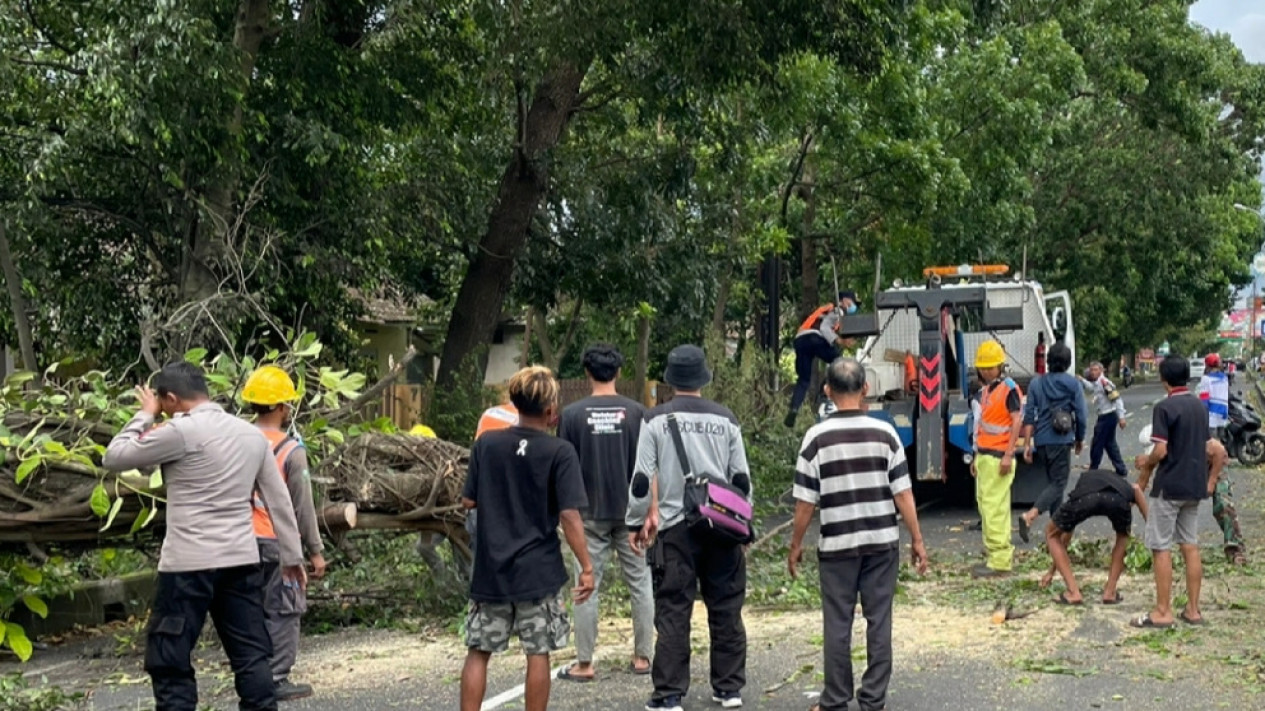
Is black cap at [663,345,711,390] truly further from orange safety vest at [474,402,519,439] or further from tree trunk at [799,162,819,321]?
tree trunk at [799,162,819,321]

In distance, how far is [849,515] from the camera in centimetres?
643

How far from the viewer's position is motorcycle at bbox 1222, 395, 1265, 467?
20172 millimetres

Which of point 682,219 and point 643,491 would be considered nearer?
point 643,491

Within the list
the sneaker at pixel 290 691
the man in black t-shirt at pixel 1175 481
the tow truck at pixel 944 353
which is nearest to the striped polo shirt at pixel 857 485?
the man in black t-shirt at pixel 1175 481

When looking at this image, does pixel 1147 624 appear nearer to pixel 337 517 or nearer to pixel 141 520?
pixel 337 517

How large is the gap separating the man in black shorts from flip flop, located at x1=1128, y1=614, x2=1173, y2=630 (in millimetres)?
677

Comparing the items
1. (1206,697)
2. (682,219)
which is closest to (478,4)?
(682,219)

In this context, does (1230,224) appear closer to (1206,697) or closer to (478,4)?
(478,4)

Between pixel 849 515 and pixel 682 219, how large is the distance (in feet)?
42.1

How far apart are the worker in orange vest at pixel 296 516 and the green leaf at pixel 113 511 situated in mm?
1191

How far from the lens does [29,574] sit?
808cm

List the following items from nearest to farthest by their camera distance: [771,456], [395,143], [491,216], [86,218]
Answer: [86,218] < [395,143] < [491,216] < [771,456]

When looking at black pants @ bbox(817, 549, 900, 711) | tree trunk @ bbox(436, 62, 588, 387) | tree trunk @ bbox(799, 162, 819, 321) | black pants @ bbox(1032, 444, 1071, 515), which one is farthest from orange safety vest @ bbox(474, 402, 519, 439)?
tree trunk @ bbox(799, 162, 819, 321)

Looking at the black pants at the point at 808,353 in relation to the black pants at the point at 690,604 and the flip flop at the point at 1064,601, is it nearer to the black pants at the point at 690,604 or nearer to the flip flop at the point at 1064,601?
the flip flop at the point at 1064,601
